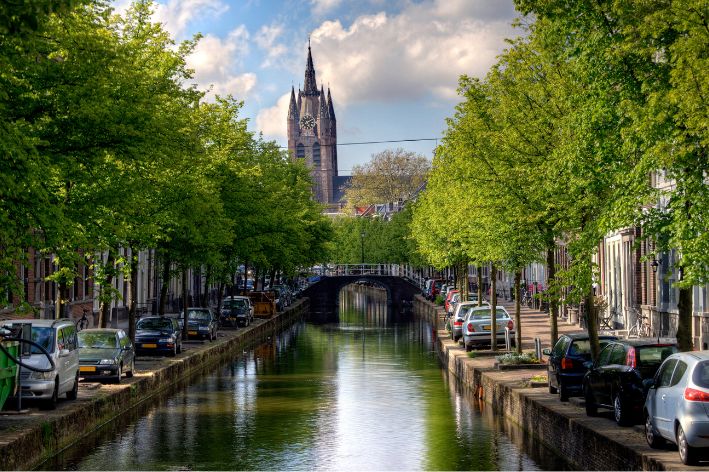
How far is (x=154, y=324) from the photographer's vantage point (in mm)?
40469

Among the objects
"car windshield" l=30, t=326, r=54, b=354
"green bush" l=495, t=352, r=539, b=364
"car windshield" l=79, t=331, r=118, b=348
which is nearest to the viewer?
→ "car windshield" l=30, t=326, r=54, b=354

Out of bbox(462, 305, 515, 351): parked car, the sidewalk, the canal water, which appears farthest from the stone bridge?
the sidewalk

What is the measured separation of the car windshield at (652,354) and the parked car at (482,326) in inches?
843

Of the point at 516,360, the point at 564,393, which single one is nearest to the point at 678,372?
the point at 564,393

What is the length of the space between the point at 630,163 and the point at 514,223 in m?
8.57

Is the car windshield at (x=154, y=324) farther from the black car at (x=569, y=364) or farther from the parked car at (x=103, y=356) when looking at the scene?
the black car at (x=569, y=364)

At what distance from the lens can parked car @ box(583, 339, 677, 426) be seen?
63.3ft

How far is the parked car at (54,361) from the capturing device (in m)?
23.2

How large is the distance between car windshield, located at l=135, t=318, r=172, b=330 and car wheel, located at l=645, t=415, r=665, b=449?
83.6 ft

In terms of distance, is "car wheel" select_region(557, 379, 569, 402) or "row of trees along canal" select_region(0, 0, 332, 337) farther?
"car wheel" select_region(557, 379, 569, 402)

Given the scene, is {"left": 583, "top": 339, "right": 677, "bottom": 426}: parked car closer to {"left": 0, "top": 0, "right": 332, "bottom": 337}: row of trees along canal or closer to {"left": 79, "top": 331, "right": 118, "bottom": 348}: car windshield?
{"left": 0, "top": 0, "right": 332, "bottom": 337}: row of trees along canal

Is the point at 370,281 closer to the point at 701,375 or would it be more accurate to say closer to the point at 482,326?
the point at 482,326

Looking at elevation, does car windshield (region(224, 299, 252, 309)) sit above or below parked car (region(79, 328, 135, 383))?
above

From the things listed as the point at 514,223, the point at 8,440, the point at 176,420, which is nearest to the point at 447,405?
the point at 514,223
